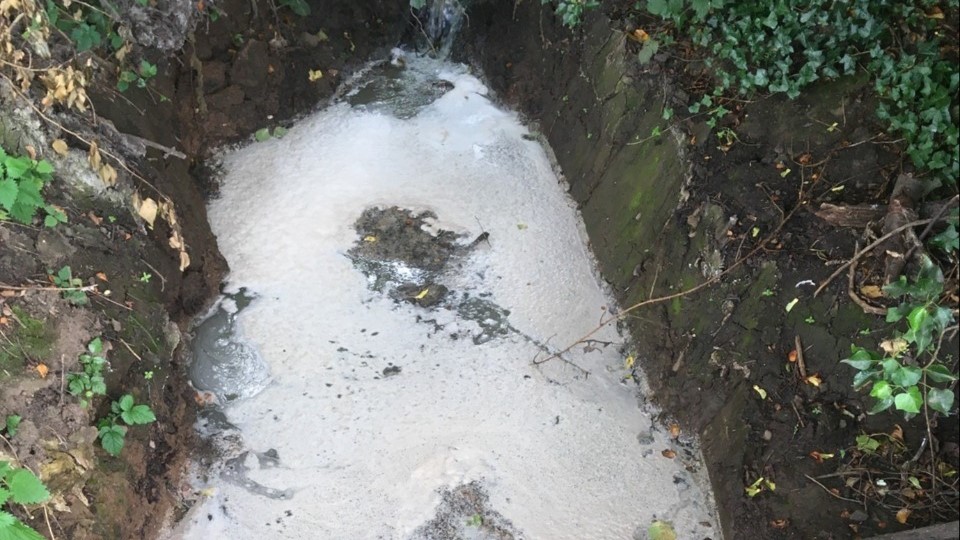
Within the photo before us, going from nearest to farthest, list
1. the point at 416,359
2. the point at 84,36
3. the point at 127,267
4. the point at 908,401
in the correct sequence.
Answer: the point at 908,401 < the point at 127,267 < the point at 84,36 < the point at 416,359

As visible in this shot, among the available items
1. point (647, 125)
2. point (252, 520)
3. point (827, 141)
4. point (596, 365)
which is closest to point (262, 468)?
point (252, 520)

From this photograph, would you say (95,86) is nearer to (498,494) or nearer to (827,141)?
(498,494)

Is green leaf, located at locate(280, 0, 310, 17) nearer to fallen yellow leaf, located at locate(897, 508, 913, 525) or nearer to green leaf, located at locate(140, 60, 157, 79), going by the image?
green leaf, located at locate(140, 60, 157, 79)

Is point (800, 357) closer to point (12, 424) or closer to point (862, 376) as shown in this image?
point (862, 376)

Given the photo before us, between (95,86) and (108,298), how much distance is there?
1144 millimetres

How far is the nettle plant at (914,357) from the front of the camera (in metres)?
1.86

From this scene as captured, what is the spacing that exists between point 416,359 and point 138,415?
4.06 ft

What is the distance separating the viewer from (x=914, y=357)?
79.4 inches

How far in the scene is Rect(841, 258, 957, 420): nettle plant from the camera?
1.86 m

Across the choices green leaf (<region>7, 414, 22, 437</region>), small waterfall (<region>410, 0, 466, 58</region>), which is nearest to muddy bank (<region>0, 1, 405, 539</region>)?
green leaf (<region>7, 414, 22, 437</region>)

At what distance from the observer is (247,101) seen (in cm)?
422

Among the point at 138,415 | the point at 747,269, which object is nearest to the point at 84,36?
the point at 138,415

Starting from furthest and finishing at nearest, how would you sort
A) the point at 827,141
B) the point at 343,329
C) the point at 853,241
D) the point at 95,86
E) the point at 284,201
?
1. the point at 284,201
2. the point at 343,329
3. the point at 95,86
4. the point at 827,141
5. the point at 853,241

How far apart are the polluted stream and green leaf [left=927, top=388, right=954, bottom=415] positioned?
1.08 metres
